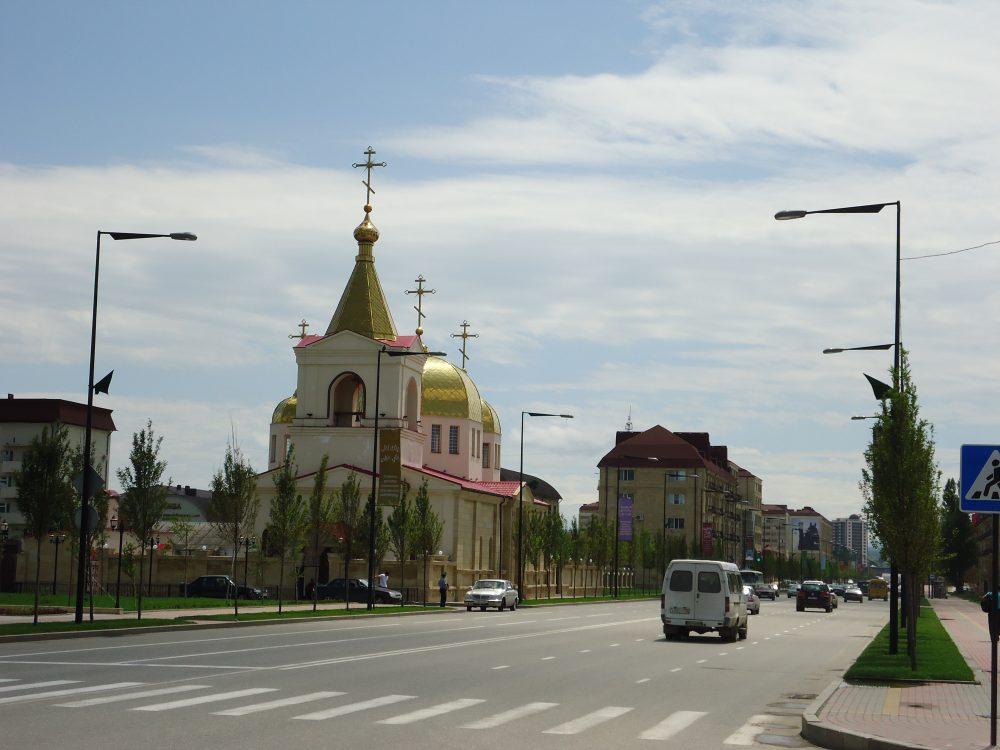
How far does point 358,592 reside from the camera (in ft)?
201

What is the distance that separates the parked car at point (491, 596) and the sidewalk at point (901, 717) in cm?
3802

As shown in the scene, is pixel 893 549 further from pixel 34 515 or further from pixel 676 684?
pixel 34 515

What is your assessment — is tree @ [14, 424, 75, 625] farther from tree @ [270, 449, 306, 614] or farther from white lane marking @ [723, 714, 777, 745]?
white lane marking @ [723, 714, 777, 745]

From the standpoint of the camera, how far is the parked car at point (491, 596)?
58.9m

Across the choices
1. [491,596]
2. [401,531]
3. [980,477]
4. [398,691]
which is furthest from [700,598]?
[401,531]

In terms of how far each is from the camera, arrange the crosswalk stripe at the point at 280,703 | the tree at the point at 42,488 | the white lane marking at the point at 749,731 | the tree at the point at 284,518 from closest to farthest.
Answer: the white lane marking at the point at 749,731
the crosswalk stripe at the point at 280,703
the tree at the point at 42,488
the tree at the point at 284,518

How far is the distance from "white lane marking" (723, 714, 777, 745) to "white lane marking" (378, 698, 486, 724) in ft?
11.3

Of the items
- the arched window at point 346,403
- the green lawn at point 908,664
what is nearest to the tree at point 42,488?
the green lawn at point 908,664

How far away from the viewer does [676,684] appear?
21078mm

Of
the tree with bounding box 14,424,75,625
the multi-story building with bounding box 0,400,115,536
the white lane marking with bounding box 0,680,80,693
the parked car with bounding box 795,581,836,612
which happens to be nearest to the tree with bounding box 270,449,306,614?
the tree with bounding box 14,424,75,625

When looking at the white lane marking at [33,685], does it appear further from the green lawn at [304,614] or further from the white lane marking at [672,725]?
the green lawn at [304,614]

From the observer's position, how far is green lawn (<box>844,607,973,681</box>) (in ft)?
72.4

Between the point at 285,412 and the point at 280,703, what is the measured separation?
2896 inches

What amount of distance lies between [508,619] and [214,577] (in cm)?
1879
